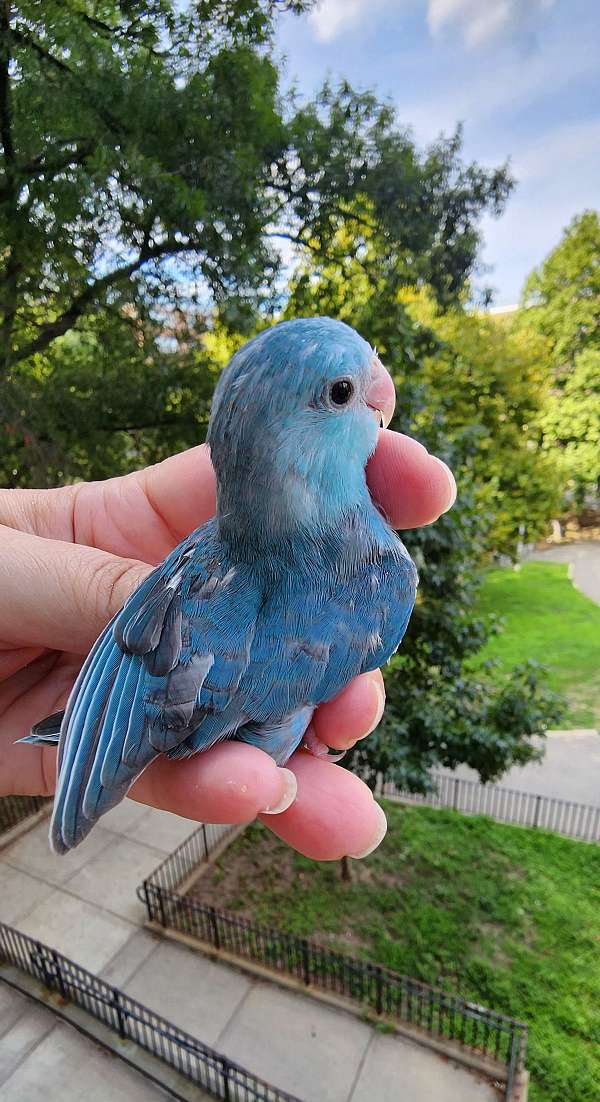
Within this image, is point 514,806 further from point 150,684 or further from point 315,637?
point 150,684

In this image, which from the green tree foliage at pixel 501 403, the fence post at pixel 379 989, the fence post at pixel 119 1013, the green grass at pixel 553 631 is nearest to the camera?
the fence post at pixel 119 1013

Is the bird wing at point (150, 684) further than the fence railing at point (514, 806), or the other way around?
the fence railing at point (514, 806)

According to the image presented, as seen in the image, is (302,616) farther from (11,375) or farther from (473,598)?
(11,375)

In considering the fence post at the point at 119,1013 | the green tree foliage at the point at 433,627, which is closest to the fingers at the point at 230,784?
the green tree foliage at the point at 433,627

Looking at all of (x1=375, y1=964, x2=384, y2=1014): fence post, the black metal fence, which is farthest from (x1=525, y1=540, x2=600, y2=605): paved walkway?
the black metal fence

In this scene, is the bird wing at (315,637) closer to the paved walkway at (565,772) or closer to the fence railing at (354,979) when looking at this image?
the fence railing at (354,979)

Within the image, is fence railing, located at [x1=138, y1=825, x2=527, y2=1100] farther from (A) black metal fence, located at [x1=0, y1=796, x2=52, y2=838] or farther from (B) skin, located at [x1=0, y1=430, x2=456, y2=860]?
(B) skin, located at [x1=0, y1=430, x2=456, y2=860]
